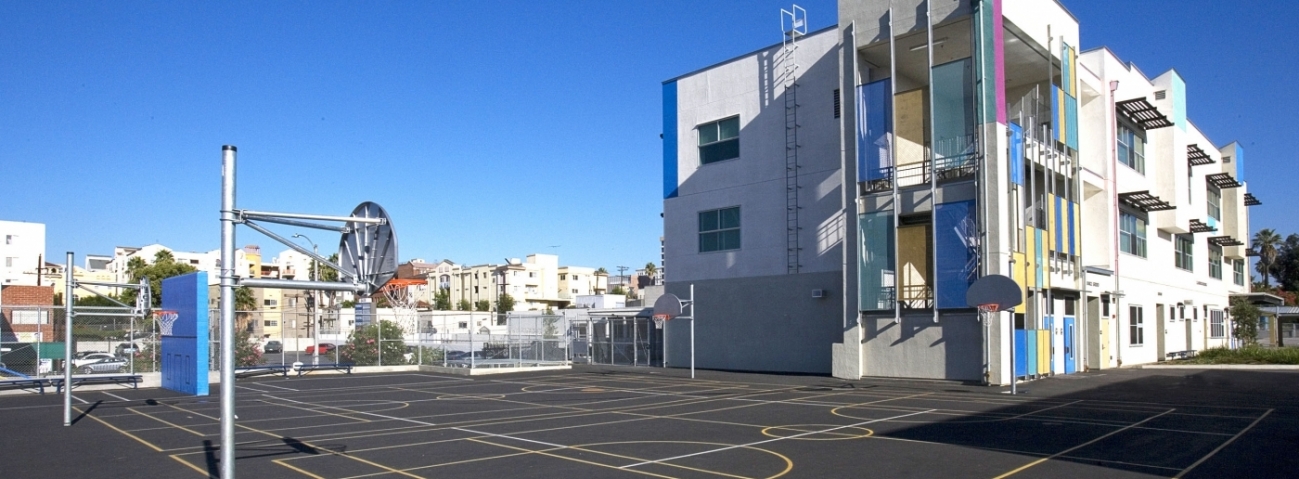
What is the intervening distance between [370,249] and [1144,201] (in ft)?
123

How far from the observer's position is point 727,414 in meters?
18.7

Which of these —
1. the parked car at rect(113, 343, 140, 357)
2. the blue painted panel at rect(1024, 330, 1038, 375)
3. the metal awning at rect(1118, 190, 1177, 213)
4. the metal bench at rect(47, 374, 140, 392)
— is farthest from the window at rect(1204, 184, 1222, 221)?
the parked car at rect(113, 343, 140, 357)

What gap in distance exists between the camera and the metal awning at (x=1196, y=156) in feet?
150

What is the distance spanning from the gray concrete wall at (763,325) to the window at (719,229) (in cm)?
146

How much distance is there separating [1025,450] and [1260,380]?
2188cm

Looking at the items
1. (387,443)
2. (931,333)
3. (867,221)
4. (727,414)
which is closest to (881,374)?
(931,333)

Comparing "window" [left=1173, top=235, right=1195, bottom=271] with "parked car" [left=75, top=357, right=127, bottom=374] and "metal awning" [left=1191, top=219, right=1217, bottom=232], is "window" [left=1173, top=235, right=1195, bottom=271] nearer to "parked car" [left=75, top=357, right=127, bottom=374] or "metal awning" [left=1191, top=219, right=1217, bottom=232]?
"metal awning" [left=1191, top=219, right=1217, bottom=232]

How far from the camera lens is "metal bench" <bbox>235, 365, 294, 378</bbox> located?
32.4 metres

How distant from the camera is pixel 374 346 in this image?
37.2 m

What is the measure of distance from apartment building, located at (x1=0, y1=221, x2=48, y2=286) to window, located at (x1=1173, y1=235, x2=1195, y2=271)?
82.4 metres

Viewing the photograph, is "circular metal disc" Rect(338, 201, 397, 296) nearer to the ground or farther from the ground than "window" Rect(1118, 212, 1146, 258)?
nearer to the ground

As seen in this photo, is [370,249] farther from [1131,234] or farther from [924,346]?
[1131,234]

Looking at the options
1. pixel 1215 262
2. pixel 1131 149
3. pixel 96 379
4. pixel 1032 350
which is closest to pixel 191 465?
pixel 96 379

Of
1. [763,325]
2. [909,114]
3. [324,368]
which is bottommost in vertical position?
[324,368]
